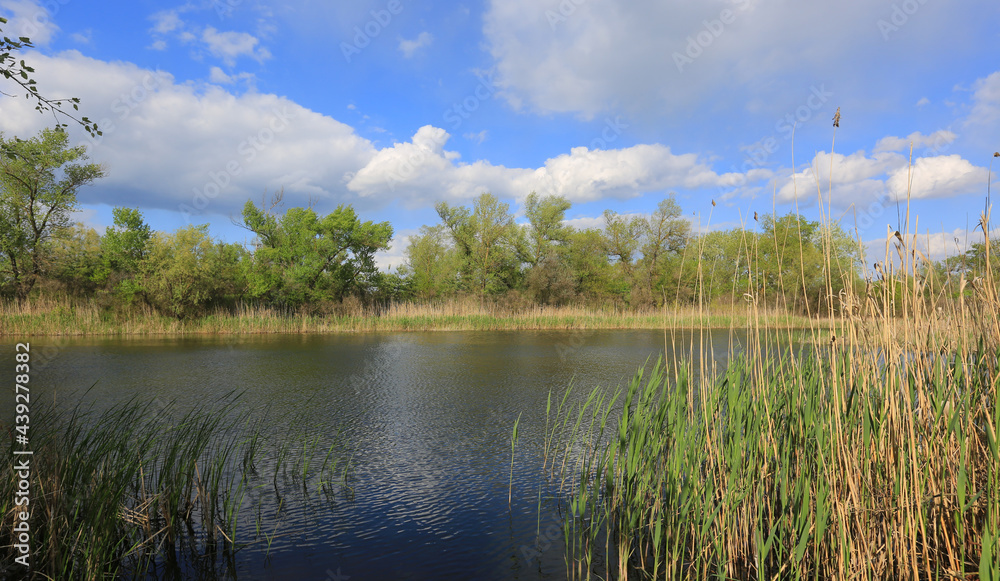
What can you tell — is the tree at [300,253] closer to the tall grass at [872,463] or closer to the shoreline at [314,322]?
the shoreline at [314,322]

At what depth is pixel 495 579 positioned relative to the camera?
2838mm

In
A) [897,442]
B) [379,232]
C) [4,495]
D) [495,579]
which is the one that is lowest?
[495,579]

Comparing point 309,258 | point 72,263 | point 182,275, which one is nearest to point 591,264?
point 309,258

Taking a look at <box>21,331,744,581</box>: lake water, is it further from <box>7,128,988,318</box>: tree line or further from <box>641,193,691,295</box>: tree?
<box>641,193,691,295</box>: tree

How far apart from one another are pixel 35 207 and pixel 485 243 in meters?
18.9

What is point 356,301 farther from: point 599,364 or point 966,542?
point 966,542

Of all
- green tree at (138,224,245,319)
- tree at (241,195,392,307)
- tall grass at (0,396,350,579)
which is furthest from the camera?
tree at (241,195,392,307)

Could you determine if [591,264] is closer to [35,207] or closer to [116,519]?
[35,207]

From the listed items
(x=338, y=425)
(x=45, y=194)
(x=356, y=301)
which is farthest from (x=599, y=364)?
(x=45, y=194)

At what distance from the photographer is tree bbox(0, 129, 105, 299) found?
17484 millimetres

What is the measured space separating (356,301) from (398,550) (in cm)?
2036

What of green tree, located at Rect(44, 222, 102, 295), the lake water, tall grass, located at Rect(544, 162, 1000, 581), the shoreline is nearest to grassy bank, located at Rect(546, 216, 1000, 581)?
tall grass, located at Rect(544, 162, 1000, 581)

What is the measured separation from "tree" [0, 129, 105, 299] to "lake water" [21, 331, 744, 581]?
676 cm

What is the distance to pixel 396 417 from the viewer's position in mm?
6285
